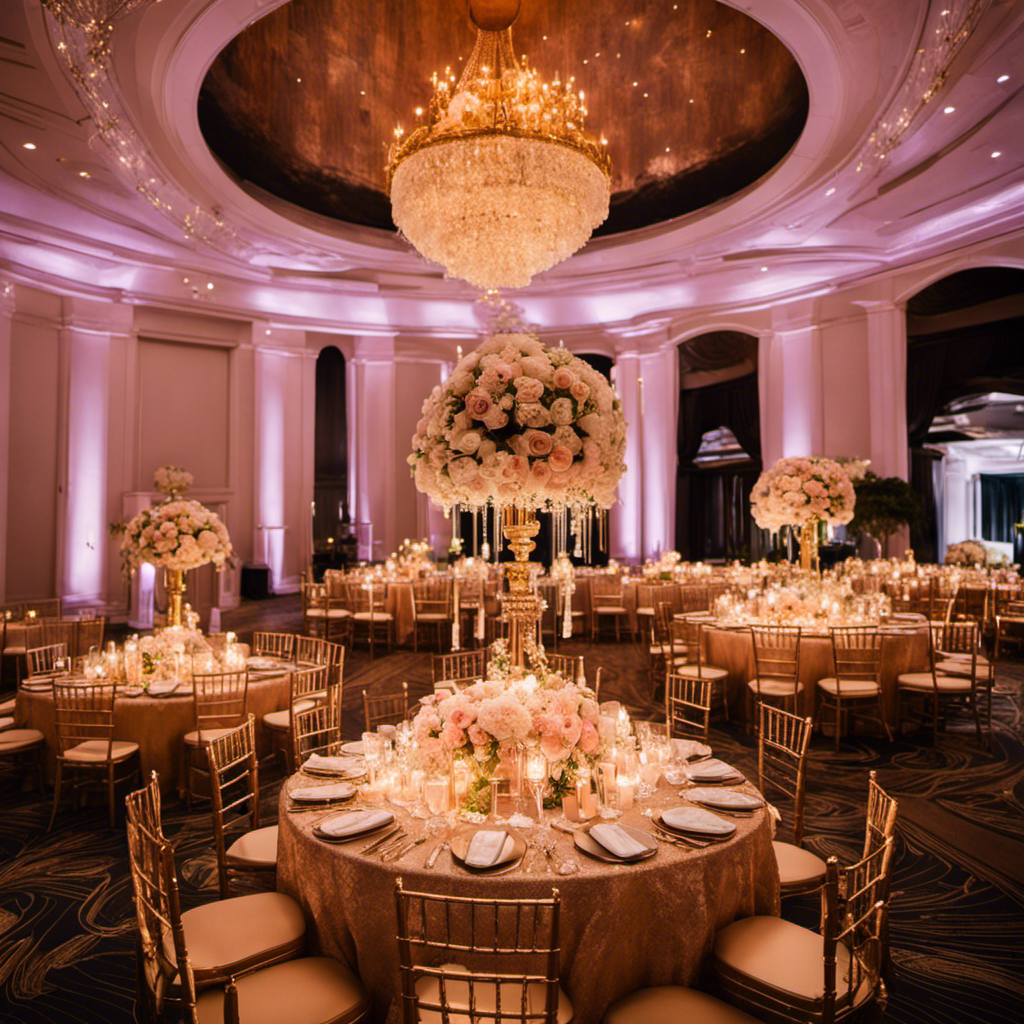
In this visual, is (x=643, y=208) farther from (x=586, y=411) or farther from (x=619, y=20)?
(x=586, y=411)

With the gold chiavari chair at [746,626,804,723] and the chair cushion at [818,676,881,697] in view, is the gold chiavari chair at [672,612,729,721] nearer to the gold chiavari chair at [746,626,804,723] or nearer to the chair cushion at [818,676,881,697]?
the gold chiavari chair at [746,626,804,723]

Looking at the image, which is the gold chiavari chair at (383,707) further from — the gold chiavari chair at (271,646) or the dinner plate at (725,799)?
the dinner plate at (725,799)

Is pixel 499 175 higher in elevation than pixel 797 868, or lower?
higher

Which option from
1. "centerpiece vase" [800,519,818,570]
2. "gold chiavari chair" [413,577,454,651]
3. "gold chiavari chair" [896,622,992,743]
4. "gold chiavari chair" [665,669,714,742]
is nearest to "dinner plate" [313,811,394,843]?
"gold chiavari chair" [665,669,714,742]

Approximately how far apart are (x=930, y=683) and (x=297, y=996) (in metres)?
5.68

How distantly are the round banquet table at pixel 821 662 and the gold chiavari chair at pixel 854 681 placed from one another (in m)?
0.09

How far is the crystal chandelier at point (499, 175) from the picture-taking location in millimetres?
6094

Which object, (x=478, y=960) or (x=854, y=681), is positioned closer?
(x=478, y=960)

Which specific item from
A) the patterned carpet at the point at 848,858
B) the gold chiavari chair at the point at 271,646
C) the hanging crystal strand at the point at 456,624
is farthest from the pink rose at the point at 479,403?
the gold chiavari chair at the point at 271,646

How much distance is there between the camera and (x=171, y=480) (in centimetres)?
1303

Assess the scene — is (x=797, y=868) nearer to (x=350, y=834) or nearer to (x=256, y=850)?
(x=350, y=834)

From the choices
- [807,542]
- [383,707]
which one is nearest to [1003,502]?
[807,542]

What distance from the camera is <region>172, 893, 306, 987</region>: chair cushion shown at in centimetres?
246

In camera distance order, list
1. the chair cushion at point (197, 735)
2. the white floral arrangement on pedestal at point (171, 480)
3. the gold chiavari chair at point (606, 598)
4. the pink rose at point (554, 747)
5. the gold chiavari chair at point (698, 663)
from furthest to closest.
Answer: the white floral arrangement on pedestal at point (171, 480) → the gold chiavari chair at point (606, 598) → the gold chiavari chair at point (698, 663) → the chair cushion at point (197, 735) → the pink rose at point (554, 747)
